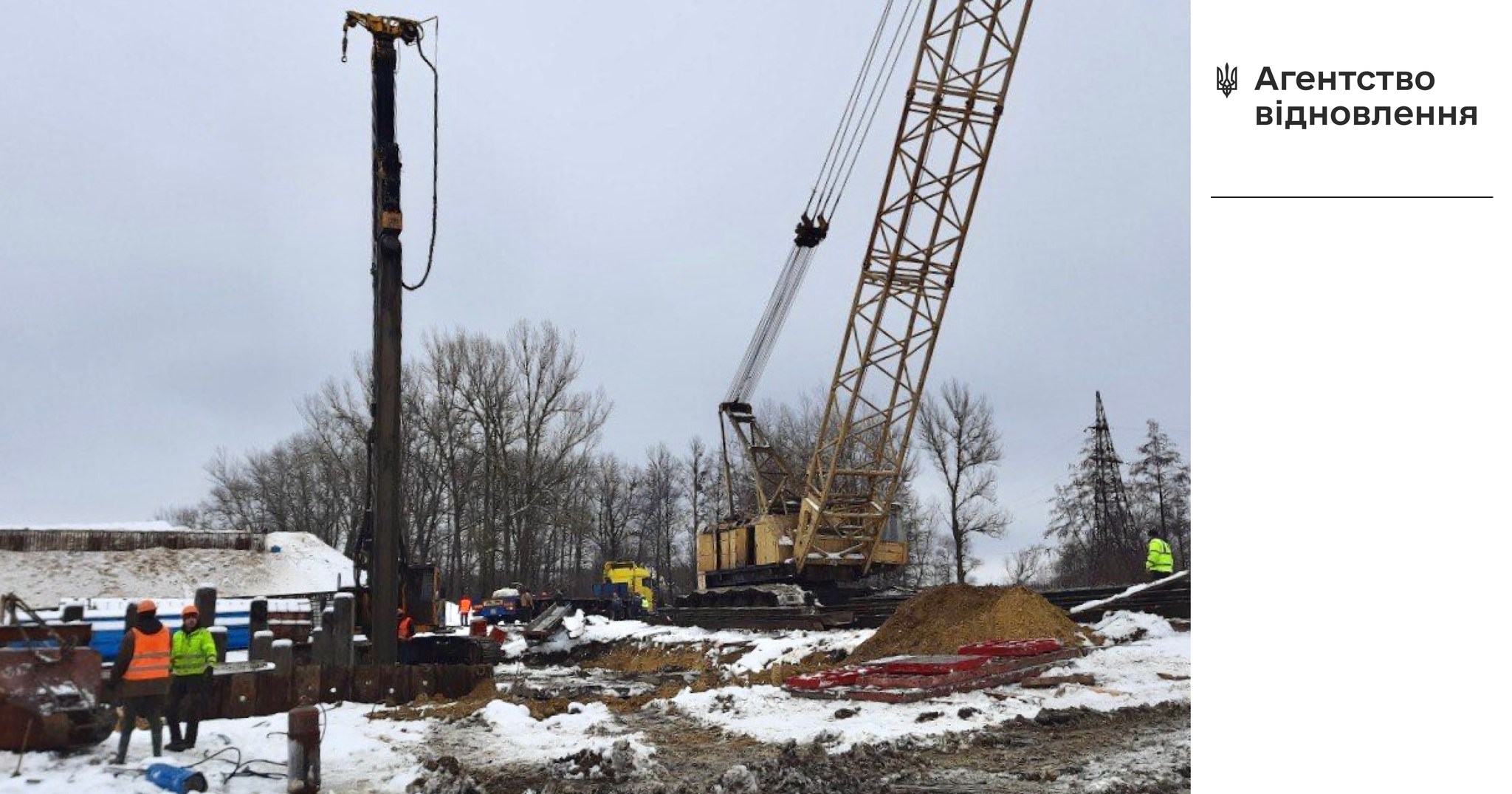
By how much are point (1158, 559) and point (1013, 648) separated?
20.1 ft

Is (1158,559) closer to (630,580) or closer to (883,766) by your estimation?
(883,766)

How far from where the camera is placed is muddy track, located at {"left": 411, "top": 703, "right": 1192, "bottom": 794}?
7469 millimetres

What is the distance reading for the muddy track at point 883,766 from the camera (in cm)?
747

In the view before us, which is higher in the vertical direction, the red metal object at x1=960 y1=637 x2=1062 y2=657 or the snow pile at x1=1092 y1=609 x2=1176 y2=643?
the red metal object at x1=960 y1=637 x2=1062 y2=657

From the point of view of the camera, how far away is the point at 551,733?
10.5m

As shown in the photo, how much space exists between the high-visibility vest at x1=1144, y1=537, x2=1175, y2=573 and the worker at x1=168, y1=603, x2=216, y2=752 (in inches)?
565

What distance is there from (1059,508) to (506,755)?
47.1m

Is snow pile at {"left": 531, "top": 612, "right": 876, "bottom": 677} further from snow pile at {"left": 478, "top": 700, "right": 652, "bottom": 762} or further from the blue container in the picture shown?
the blue container

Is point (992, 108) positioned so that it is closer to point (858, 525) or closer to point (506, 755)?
point (858, 525)

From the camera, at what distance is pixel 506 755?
924cm

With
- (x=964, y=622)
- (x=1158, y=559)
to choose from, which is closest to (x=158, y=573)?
(x=964, y=622)

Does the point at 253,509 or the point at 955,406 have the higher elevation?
the point at 955,406

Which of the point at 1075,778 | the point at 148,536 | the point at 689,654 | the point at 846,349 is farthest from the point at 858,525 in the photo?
the point at 148,536

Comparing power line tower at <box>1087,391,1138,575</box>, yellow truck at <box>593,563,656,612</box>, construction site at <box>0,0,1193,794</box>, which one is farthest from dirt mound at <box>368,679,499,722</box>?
power line tower at <box>1087,391,1138,575</box>
